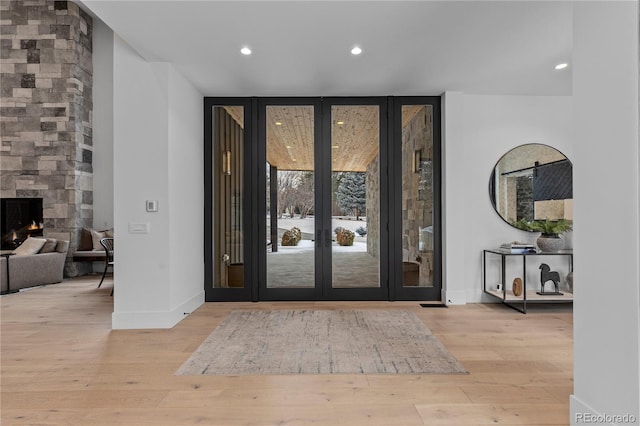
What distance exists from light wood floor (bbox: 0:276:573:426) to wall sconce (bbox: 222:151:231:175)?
206 cm

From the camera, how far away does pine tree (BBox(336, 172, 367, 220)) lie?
5.07 m

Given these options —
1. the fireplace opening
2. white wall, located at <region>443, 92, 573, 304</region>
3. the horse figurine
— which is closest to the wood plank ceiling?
white wall, located at <region>443, 92, 573, 304</region>

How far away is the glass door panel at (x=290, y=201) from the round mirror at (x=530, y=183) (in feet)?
7.73

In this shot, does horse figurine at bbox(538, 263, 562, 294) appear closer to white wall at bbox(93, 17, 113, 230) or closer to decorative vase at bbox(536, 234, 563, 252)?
decorative vase at bbox(536, 234, 563, 252)

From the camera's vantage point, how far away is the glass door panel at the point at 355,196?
506cm

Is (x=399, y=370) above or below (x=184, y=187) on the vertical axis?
below

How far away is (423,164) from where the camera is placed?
5.05 metres

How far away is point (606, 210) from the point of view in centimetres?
178

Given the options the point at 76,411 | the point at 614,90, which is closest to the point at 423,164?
the point at 614,90

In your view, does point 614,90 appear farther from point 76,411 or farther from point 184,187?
point 184,187

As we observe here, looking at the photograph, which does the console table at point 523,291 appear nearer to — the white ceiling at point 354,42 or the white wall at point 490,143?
the white wall at point 490,143

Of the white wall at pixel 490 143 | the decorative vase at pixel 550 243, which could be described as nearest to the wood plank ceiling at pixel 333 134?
the white wall at pixel 490 143

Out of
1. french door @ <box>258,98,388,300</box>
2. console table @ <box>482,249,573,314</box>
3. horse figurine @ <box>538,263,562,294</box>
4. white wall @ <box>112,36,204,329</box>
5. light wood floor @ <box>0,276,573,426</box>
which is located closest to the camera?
light wood floor @ <box>0,276,573,426</box>

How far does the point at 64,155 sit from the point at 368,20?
723cm
